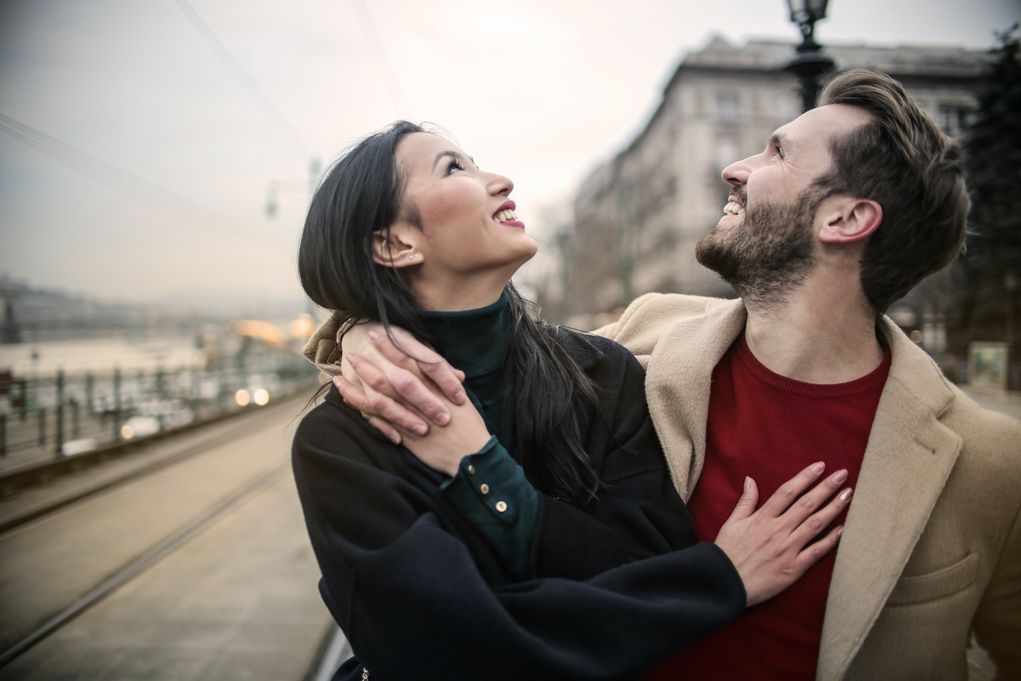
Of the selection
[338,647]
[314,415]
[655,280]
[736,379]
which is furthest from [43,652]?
[655,280]

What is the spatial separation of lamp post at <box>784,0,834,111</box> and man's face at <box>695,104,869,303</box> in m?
1.93

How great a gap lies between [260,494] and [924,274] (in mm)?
9061

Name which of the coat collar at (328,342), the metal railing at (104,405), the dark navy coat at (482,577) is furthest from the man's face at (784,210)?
the metal railing at (104,405)

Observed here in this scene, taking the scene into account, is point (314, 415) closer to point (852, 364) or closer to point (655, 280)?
point (852, 364)

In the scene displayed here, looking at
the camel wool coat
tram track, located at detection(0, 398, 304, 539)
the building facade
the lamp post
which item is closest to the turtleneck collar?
the camel wool coat

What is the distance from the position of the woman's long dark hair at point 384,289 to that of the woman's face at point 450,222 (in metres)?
0.05

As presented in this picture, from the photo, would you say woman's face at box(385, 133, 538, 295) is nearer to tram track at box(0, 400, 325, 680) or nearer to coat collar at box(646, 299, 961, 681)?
coat collar at box(646, 299, 961, 681)

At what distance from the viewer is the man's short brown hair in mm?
1646

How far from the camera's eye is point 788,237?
170cm

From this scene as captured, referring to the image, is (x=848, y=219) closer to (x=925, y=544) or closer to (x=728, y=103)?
(x=925, y=544)

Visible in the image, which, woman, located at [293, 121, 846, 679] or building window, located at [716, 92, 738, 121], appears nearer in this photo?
woman, located at [293, 121, 846, 679]

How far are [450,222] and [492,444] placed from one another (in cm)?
61

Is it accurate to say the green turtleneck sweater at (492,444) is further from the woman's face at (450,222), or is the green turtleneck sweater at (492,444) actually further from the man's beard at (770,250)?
the man's beard at (770,250)

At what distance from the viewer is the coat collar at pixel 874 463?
147cm
